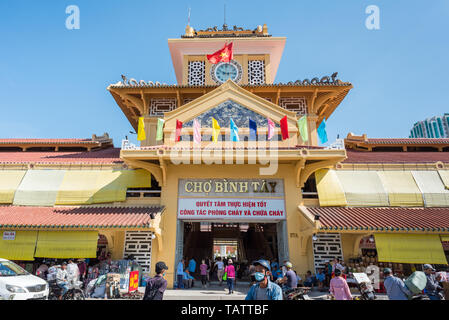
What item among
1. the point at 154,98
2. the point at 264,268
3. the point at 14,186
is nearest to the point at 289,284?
the point at 264,268

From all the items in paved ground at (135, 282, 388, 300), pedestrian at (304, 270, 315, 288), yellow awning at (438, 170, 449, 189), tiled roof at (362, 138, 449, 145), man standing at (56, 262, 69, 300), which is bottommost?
paved ground at (135, 282, 388, 300)

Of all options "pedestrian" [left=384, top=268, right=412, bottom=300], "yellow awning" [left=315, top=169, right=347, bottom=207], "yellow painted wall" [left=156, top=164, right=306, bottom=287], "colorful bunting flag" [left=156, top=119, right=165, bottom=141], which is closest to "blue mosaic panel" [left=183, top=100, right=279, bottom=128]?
"colorful bunting flag" [left=156, top=119, right=165, bottom=141]

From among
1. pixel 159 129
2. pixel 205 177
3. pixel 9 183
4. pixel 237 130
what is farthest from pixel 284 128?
pixel 9 183

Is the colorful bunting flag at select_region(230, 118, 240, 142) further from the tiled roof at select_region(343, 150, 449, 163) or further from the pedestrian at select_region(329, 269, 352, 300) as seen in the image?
the pedestrian at select_region(329, 269, 352, 300)

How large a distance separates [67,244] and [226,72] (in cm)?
1452

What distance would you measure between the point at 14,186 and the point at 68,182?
2.93 meters

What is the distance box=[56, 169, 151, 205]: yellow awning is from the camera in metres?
14.4

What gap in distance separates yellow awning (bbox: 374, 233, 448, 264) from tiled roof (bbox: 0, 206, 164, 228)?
33.5 feet

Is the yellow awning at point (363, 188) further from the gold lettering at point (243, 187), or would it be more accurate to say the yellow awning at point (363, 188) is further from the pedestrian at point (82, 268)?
the pedestrian at point (82, 268)

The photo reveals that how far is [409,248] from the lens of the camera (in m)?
12.1

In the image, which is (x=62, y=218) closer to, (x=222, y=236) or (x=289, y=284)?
(x=289, y=284)

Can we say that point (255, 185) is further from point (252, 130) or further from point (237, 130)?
point (237, 130)

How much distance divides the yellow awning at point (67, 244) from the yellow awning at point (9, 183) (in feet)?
12.4

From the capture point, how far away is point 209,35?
2181cm
